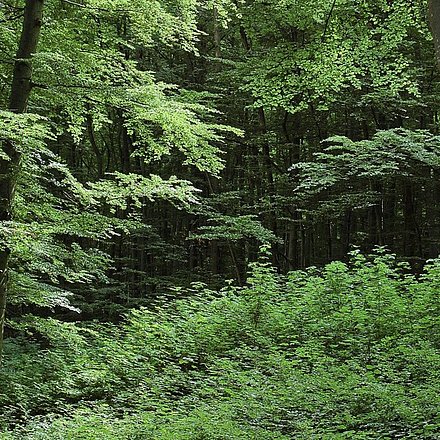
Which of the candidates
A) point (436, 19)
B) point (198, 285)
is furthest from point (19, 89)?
point (198, 285)

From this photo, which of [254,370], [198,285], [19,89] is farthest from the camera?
[198,285]

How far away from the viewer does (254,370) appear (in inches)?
306

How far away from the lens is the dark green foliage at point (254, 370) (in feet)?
19.0

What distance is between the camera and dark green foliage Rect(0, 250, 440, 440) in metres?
5.80

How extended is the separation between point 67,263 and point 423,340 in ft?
17.2

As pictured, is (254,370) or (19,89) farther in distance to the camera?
(254,370)

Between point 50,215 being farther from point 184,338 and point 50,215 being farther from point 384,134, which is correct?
point 384,134

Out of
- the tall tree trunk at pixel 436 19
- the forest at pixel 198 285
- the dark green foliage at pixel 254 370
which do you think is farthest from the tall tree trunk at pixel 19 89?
the tall tree trunk at pixel 436 19

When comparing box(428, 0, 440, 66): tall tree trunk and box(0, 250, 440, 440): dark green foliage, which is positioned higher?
box(428, 0, 440, 66): tall tree trunk

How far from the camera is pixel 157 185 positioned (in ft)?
21.8

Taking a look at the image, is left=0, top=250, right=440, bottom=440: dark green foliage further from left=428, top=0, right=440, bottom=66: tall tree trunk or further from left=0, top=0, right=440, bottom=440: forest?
left=428, top=0, right=440, bottom=66: tall tree trunk

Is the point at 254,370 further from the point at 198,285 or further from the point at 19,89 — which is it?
the point at 198,285

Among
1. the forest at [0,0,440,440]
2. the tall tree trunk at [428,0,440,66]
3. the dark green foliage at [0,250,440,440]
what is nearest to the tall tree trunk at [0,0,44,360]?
the forest at [0,0,440,440]

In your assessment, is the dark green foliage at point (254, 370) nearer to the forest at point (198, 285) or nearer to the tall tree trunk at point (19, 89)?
the forest at point (198, 285)
